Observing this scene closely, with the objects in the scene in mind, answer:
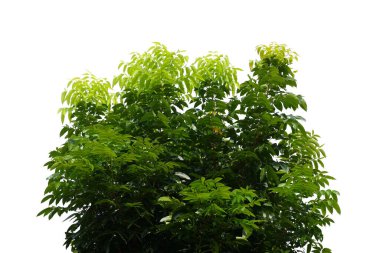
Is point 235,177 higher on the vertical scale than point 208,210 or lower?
higher

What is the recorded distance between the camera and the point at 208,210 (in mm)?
4848

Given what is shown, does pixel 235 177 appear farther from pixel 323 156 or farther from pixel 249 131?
pixel 323 156

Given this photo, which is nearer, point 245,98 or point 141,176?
point 141,176

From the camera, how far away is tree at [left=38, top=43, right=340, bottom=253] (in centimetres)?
512

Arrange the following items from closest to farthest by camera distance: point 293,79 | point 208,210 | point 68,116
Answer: point 208,210 → point 293,79 → point 68,116

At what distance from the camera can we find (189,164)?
601cm

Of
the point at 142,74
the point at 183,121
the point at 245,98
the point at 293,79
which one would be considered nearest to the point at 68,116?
the point at 142,74

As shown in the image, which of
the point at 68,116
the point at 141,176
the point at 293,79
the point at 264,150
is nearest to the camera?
the point at 141,176

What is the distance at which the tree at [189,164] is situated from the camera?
5.12 m

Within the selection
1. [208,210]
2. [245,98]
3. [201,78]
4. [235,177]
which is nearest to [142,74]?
[201,78]

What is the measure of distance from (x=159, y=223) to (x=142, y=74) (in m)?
1.79

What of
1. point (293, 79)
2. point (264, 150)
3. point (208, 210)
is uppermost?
point (293, 79)

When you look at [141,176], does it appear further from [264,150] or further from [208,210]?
[264,150]

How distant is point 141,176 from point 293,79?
2061mm
